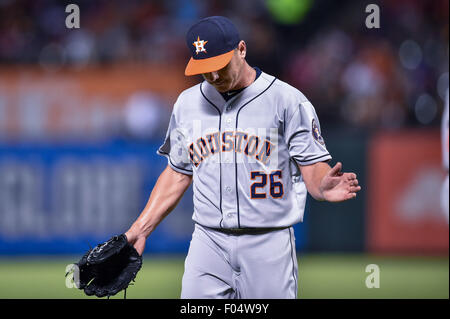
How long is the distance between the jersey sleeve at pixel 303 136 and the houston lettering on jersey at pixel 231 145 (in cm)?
15

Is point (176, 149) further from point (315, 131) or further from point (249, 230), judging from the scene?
point (315, 131)

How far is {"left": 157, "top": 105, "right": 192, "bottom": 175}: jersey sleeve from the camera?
15.4 ft

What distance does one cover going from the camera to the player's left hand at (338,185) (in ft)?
13.1

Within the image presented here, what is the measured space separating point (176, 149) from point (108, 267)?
84cm

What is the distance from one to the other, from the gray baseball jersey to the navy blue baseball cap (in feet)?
0.98

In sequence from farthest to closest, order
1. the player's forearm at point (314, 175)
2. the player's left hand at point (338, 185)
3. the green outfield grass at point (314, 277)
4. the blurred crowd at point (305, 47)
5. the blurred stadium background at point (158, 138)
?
the blurred crowd at point (305, 47)
the blurred stadium background at point (158, 138)
the green outfield grass at point (314, 277)
the player's forearm at point (314, 175)
the player's left hand at point (338, 185)

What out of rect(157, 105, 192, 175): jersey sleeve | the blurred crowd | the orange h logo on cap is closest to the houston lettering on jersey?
rect(157, 105, 192, 175): jersey sleeve

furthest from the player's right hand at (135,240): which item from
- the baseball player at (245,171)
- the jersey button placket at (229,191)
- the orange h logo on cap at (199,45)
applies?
the orange h logo on cap at (199,45)

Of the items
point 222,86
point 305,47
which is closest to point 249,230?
point 222,86

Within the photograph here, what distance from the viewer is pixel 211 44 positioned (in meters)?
4.30

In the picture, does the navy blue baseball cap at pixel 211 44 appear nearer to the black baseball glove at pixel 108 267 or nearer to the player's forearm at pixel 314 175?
the player's forearm at pixel 314 175

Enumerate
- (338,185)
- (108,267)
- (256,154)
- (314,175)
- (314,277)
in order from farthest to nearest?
1. (314,277)
2. (108,267)
3. (256,154)
4. (314,175)
5. (338,185)

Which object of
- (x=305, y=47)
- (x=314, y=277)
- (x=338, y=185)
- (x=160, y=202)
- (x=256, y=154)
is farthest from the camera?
(x=305, y=47)
